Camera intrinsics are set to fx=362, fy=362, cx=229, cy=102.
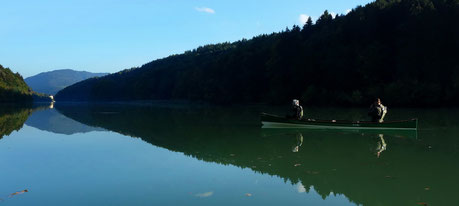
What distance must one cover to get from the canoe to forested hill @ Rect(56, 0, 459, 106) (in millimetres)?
31691

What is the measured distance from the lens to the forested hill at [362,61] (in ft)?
171

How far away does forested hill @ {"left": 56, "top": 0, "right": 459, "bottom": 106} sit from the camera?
171 feet

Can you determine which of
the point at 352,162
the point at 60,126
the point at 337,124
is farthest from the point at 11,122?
the point at 352,162

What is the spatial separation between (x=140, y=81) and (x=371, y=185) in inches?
6629

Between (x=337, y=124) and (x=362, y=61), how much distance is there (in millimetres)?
42205

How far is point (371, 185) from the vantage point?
9109 millimetres

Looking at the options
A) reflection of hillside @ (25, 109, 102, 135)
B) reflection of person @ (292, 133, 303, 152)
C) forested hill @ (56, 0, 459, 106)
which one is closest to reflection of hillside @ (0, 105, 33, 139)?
reflection of hillside @ (25, 109, 102, 135)

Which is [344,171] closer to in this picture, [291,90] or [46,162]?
[46,162]

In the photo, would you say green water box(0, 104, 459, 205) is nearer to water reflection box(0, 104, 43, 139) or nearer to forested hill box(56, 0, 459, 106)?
water reflection box(0, 104, 43, 139)

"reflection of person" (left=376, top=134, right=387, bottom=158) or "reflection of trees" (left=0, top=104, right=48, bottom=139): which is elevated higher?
"reflection of trees" (left=0, top=104, right=48, bottom=139)

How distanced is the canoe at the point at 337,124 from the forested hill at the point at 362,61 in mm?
31691

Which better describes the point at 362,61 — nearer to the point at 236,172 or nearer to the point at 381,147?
the point at 381,147

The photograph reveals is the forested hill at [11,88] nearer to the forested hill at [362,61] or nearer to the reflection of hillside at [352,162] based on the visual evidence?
the forested hill at [362,61]

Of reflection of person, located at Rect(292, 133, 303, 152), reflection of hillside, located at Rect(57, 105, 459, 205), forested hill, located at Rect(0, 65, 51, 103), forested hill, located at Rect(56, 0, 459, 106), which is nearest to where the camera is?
reflection of hillside, located at Rect(57, 105, 459, 205)
